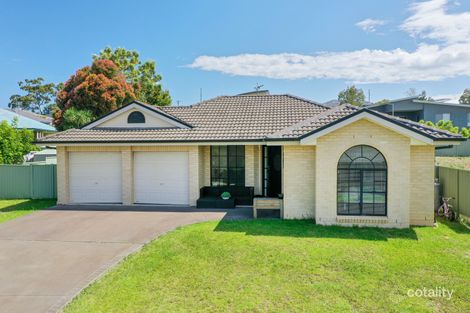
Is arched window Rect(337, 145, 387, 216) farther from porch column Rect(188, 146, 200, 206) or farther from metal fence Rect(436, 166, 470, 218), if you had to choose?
porch column Rect(188, 146, 200, 206)

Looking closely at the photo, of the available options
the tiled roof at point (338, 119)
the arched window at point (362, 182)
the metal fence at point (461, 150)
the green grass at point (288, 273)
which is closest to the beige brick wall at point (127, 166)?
the tiled roof at point (338, 119)

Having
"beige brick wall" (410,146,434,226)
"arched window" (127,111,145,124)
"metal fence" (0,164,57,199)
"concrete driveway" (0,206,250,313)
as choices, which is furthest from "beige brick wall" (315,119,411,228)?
"metal fence" (0,164,57,199)

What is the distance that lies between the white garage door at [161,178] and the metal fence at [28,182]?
5.31m

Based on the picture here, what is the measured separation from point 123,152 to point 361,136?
1030cm

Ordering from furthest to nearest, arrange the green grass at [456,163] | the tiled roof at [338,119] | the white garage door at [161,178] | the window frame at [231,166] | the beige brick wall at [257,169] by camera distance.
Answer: the green grass at [456,163] < the window frame at [231,166] < the beige brick wall at [257,169] < the white garage door at [161,178] < the tiled roof at [338,119]

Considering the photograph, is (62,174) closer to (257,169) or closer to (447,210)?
(257,169)

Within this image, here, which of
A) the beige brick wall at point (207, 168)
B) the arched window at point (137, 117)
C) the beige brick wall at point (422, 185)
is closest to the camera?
the beige brick wall at point (422, 185)

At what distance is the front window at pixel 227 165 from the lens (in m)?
15.4

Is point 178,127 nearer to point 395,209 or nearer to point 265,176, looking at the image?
point 265,176

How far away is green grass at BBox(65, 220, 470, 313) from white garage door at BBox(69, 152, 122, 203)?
6.68m

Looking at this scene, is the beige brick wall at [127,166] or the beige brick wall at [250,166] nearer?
the beige brick wall at [127,166]

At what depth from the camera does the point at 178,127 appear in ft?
51.6

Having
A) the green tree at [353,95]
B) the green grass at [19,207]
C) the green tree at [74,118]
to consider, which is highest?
the green tree at [353,95]

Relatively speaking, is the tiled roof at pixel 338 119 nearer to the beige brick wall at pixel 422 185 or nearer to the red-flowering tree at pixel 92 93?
the beige brick wall at pixel 422 185
